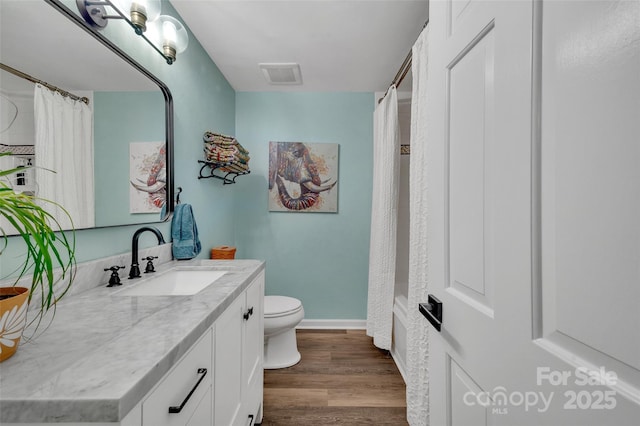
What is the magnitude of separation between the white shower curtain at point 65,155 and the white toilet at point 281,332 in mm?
1327

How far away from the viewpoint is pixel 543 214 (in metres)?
0.50

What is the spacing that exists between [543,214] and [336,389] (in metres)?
1.88

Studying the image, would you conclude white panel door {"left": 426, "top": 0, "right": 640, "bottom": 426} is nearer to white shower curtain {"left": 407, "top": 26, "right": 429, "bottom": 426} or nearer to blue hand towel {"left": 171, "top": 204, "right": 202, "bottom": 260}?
white shower curtain {"left": 407, "top": 26, "right": 429, "bottom": 426}

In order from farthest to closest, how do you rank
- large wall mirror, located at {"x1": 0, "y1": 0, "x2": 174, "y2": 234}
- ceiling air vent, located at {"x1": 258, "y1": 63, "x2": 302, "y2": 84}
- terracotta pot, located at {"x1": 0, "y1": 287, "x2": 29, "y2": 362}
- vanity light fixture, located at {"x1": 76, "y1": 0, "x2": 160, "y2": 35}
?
ceiling air vent, located at {"x1": 258, "y1": 63, "x2": 302, "y2": 84} → vanity light fixture, located at {"x1": 76, "y1": 0, "x2": 160, "y2": 35} → large wall mirror, located at {"x1": 0, "y1": 0, "x2": 174, "y2": 234} → terracotta pot, located at {"x1": 0, "y1": 287, "x2": 29, "y2": 362}

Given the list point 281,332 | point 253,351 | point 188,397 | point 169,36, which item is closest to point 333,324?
point 281,332

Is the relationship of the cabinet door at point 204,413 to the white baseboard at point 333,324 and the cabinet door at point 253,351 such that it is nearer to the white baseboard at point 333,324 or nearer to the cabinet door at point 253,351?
the cabinet door at point 253,351

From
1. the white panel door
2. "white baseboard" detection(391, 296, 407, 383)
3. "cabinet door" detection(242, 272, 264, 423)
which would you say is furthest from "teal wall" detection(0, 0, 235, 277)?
"white baseboard" detection(391, 296, 407, 383)

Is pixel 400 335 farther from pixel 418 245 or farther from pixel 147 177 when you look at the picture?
pixel 147 177

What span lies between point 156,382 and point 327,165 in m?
2.51

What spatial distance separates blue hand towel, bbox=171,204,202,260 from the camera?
5.61ft

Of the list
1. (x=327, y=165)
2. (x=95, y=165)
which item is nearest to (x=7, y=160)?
(x=95, y=165)

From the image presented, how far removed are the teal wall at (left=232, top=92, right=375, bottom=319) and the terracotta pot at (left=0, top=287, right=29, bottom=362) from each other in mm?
2377

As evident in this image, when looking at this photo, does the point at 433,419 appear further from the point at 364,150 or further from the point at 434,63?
the point at 364,150

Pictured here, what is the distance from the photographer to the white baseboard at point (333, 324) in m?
2.96
